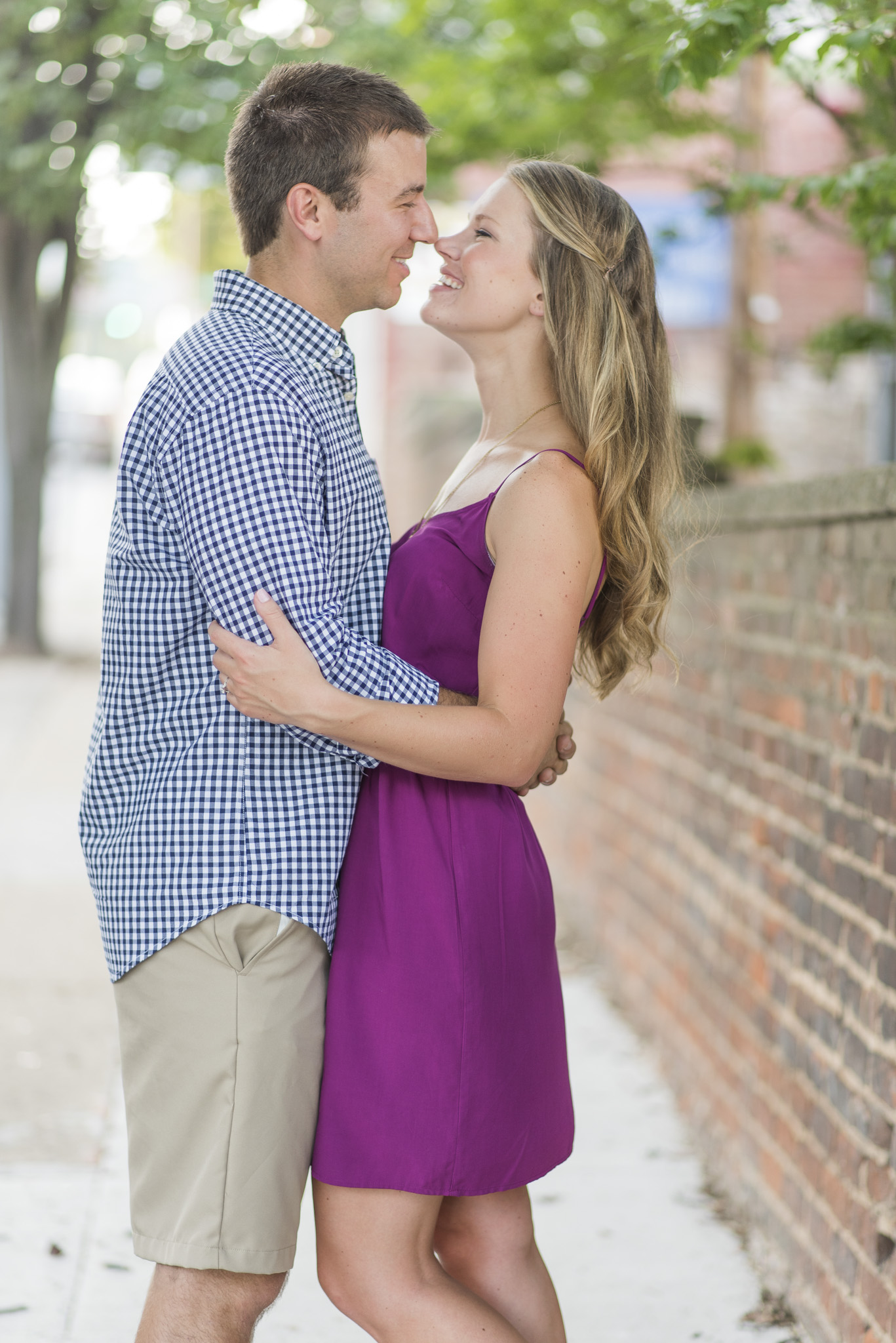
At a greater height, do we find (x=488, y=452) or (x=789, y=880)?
(x=488, y=452)

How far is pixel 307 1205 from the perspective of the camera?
3961 millimetres

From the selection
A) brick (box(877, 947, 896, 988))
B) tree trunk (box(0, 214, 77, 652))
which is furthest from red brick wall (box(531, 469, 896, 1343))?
tree trunk (box(0, 214, 77, 652))

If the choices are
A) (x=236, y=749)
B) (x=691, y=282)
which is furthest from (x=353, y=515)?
(x=691, y=282)

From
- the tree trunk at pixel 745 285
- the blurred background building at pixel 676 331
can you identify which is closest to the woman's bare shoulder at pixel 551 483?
the blurred background building at pixel 676 331

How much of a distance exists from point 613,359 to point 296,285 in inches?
19.7

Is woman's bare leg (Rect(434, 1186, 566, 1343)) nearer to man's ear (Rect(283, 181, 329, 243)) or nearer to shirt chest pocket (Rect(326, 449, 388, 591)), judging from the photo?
shirt chest pocket (Rect(326, 449, 388, 591))

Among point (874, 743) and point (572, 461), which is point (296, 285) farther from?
point (874, 743)

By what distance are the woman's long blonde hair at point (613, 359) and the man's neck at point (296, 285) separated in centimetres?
35

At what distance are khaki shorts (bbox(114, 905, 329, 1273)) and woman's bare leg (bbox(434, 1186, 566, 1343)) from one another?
0.34 metres

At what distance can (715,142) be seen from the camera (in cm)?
1628

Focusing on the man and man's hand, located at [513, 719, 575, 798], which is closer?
the man

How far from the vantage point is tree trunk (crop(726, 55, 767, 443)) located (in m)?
7.81

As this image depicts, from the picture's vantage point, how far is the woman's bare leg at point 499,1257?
2.32 m

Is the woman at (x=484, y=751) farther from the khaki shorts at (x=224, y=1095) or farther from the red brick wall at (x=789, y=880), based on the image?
the red brick wall at (x=789, y=880)
